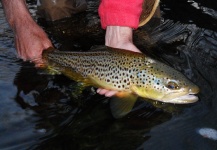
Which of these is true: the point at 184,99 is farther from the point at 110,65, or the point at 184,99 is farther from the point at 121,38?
the point at 121,38

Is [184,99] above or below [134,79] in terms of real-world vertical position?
below

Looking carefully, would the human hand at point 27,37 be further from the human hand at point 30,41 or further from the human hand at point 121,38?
the human hand at point 121,38

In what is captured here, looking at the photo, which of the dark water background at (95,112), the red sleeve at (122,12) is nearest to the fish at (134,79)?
the dark water background at (95,112)

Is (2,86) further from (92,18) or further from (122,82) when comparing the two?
(92,18)

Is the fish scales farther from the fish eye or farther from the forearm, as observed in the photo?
the forearm

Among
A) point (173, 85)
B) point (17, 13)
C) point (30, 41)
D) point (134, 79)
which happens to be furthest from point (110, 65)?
point (17, 13)

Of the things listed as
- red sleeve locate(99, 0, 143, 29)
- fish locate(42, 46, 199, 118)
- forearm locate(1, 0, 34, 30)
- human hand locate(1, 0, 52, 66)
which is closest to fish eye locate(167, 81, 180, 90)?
fish locate(42, 46, 199, 118)
